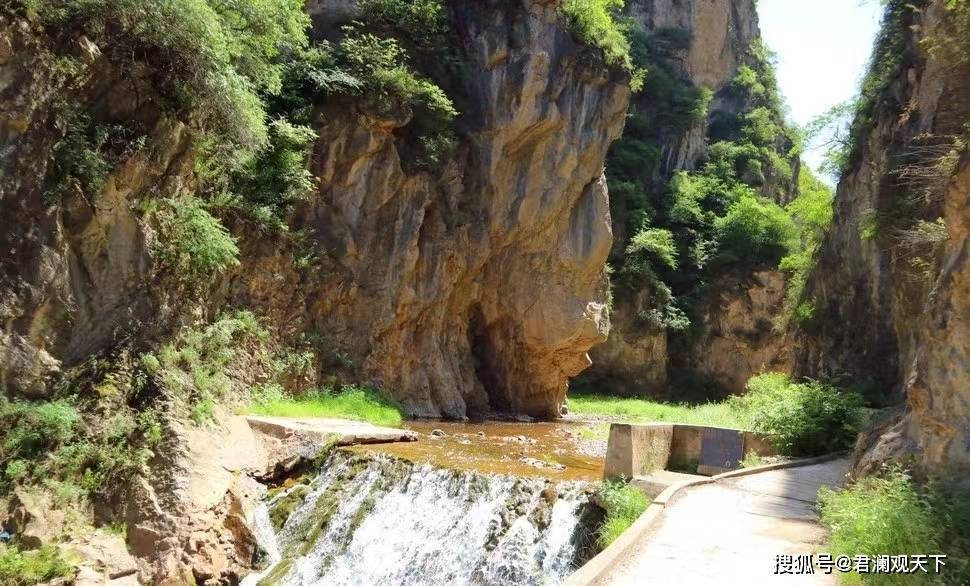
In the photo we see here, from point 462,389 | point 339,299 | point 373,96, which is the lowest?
point 462,389

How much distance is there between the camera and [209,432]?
429 inches

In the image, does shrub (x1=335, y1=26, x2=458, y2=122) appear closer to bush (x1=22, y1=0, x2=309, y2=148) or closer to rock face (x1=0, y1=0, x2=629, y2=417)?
rock face (x1=0, y1=0, x2=629, y2=417)

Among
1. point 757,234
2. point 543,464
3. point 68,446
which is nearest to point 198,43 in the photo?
point 68,446

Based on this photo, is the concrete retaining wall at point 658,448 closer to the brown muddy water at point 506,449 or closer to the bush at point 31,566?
the brown muddy water at point 506,449

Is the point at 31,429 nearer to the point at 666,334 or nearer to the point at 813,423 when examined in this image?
the point at 813,423

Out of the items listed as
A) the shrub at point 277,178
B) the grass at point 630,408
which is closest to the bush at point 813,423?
the grass at point 630,408

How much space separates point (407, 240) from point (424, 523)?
436 inches

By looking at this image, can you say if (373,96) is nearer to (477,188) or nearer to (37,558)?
(477,188)

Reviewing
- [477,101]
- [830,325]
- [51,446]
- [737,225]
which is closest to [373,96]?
[477,101]

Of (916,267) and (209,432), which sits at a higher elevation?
(916,267)

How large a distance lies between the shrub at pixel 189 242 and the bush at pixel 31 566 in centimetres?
542

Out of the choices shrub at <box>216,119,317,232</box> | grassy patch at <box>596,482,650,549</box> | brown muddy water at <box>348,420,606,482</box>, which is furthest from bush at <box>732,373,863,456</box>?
shrub at <box>216,119,317,232</box>

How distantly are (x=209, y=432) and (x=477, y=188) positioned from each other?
14.0m

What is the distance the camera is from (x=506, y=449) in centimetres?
1434
